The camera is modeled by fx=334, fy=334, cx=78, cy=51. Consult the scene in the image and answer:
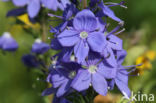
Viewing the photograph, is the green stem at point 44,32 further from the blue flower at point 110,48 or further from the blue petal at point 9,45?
the blue flower at point 110,48

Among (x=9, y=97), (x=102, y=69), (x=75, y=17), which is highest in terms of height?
(x=75, y=17)

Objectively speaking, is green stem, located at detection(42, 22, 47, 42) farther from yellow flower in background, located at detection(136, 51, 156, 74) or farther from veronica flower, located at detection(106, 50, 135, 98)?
veronica flower, located at detection(106, 50, 135, 98)

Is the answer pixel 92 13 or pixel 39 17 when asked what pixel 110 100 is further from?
pixel 92 13

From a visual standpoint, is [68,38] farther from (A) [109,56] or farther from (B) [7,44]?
(B) [7,44]

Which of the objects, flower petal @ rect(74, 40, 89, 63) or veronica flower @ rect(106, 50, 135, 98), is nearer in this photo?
flower petal @ rect(74, 40, 89, 63)

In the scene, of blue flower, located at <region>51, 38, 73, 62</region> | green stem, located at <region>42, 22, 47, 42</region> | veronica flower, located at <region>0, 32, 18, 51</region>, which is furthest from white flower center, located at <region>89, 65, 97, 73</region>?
veronica flower, located at <region>0, 32, 18, 51</region>

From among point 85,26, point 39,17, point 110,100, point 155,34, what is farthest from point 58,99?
point 155,34

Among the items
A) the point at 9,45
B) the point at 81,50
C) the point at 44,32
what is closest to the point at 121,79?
the point at 81,50
